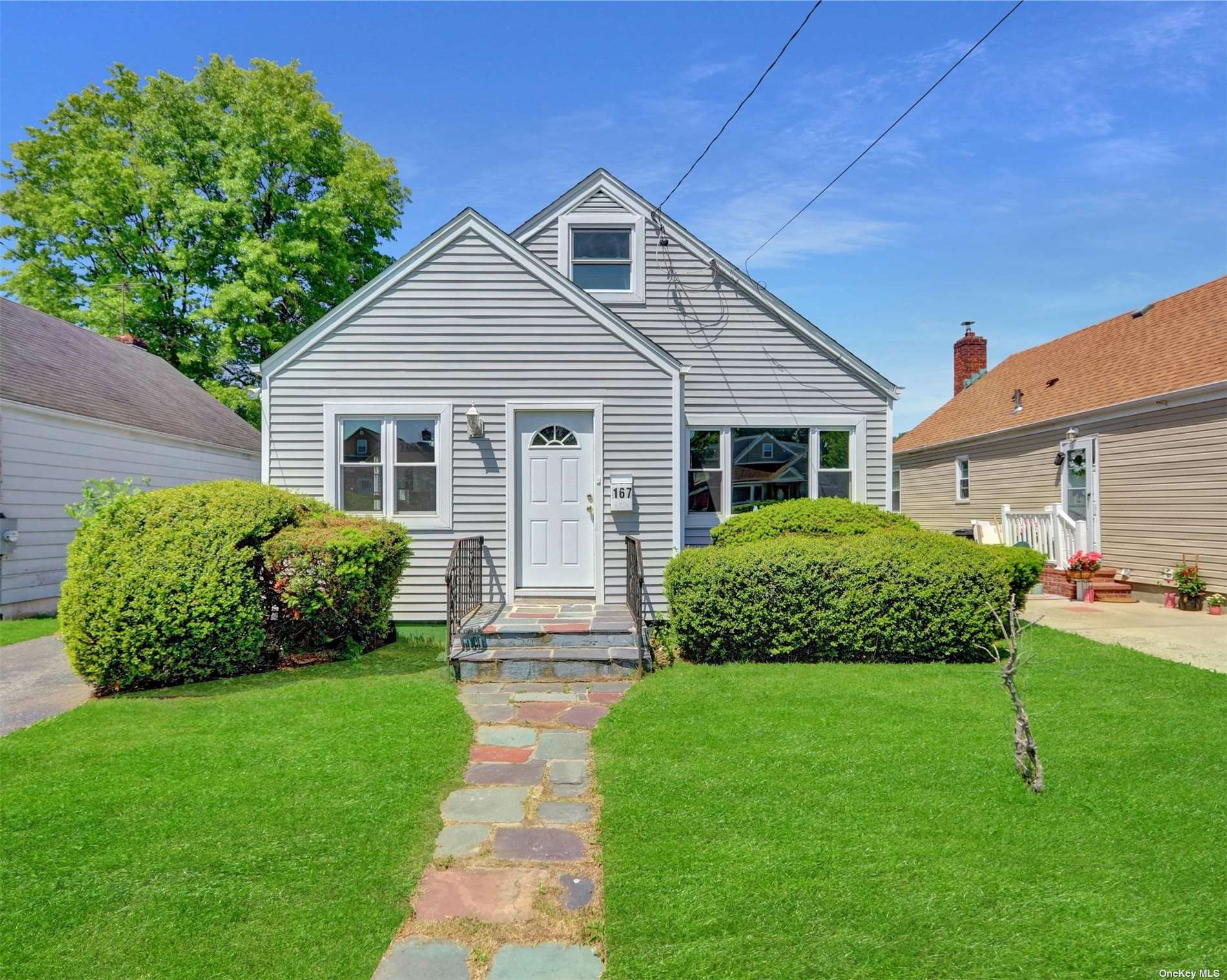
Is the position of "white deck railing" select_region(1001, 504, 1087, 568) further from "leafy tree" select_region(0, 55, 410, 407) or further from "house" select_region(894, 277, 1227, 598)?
"leafy tree" select_region(0, 55, 410, 407)

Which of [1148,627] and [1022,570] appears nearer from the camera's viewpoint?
[1022,570]

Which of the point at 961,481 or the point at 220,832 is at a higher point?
the point at 961,481

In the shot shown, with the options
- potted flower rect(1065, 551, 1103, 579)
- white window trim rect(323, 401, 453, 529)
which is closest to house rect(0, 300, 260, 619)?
white window trim rect(323, 401, 453, 529)

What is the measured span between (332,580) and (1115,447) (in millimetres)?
13193

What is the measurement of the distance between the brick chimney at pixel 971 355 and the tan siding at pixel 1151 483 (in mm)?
6845

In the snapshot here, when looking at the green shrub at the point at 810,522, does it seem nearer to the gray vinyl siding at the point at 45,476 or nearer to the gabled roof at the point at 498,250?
the gabled roof at the point at 498,250

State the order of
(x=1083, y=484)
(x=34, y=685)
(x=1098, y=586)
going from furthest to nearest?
(x=1083, y=484)
(x=1098, y=586)
(x=34, y=685)

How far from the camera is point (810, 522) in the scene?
8.13m

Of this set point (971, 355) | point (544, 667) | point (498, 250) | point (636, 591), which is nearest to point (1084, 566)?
point (636, 591)

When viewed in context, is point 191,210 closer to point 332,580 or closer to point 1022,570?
point 332,580

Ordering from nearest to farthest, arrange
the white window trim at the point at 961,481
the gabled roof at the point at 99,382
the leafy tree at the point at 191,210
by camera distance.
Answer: the gabled roof at the point at 99,382, the white window trim at the point at 961,481, the leafy tree at the point at 191,210

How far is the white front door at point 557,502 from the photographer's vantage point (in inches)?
334

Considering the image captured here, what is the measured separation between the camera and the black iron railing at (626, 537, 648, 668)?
6.55 m

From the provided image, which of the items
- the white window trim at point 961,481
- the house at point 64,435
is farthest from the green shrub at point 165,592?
the white window trim at point 961,481
